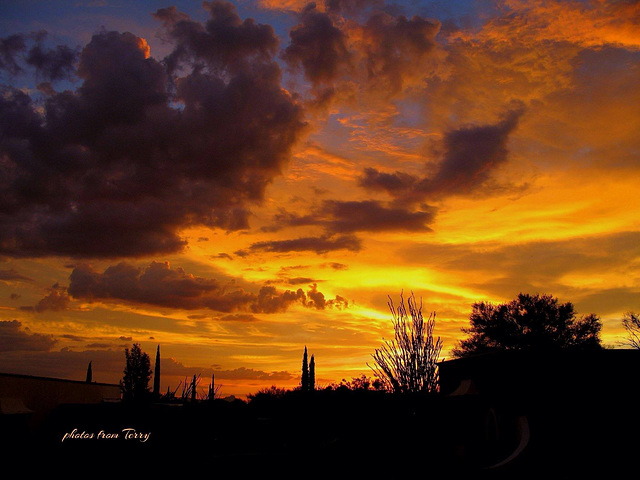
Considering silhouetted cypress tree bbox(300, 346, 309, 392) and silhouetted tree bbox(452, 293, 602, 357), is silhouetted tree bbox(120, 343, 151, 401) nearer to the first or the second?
silhouetted cypress tree bbox(300, 346, 309, 392)

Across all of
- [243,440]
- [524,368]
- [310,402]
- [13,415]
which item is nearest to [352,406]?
[310,402]

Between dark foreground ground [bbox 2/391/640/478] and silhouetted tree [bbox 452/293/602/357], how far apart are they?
18.8 metres

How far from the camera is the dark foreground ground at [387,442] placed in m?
15.1

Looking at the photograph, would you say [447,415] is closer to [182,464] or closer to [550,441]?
[550,441]

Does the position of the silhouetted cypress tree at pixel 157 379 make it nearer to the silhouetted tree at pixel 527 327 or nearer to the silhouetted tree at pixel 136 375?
A: the silhouetted tree at pixel 136 375

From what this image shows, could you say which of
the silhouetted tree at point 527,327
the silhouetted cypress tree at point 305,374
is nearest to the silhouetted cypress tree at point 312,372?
the silhouetted cypress tree at point 305,374

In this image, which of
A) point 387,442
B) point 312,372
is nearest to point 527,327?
point 312,372

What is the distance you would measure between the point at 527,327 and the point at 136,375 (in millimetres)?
34905

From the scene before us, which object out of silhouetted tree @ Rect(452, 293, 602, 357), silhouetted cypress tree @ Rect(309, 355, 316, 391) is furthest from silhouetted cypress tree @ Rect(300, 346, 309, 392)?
silhouetted tree @ Rect(452, 293, 602, 357)

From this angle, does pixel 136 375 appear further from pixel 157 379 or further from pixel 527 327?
pixel 527 327

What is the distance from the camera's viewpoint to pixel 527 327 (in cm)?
3997

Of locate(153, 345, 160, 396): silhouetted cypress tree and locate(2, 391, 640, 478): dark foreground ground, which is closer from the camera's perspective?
locate(2, 391, 640, 478): dark foreground ground

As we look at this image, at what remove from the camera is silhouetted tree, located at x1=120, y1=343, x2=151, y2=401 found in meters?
47.1

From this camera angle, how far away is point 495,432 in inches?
698
